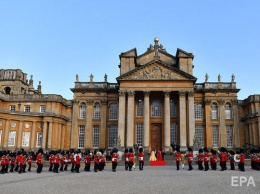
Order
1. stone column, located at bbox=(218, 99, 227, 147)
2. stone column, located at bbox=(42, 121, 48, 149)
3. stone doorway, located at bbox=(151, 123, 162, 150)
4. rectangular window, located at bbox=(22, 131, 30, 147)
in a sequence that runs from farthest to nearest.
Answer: rectangular window, located at bbox=(22, 131, 30, 147)
stone column, located at bbox=(42, 121, 48, 149)
stone column, located at bbox=(218, 99, 227, 147)
stone doorway, located at bbox=(151, 123, 162, 150)

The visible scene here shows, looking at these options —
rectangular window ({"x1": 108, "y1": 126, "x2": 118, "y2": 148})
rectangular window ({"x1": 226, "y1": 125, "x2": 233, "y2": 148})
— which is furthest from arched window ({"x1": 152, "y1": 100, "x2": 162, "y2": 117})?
rectangular window ({"x1": 226, "y1": 125, "x2": 233, "y2": 148})

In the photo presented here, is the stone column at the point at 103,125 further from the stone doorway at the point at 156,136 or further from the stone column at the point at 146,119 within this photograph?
the stone column at the point at 146,119

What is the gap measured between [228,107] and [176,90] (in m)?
10.8

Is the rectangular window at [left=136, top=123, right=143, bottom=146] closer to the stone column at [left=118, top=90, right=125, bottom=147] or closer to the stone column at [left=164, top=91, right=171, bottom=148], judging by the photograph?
the stone column at [left=118, top=90, right=125, bottom=147]

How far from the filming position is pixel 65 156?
75.9 ft

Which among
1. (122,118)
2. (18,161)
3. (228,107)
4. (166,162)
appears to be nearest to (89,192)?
(18,161)

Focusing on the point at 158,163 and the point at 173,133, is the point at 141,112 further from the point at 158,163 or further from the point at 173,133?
the point at 158,163

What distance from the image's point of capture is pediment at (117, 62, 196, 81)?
39969 millimetres

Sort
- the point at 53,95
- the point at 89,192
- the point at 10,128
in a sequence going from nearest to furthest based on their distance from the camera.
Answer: the point at 89,192 < the point at 10,128 < the point at 53,95

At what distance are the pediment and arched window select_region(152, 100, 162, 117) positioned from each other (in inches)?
175

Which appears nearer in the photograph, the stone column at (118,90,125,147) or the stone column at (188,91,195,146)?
the stone column at (188,91,195,146)

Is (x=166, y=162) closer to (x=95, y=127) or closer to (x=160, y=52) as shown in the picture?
(x=95, y=127)

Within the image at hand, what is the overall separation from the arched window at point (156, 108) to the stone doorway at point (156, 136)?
1535mm

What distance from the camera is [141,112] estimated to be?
42531 mm
